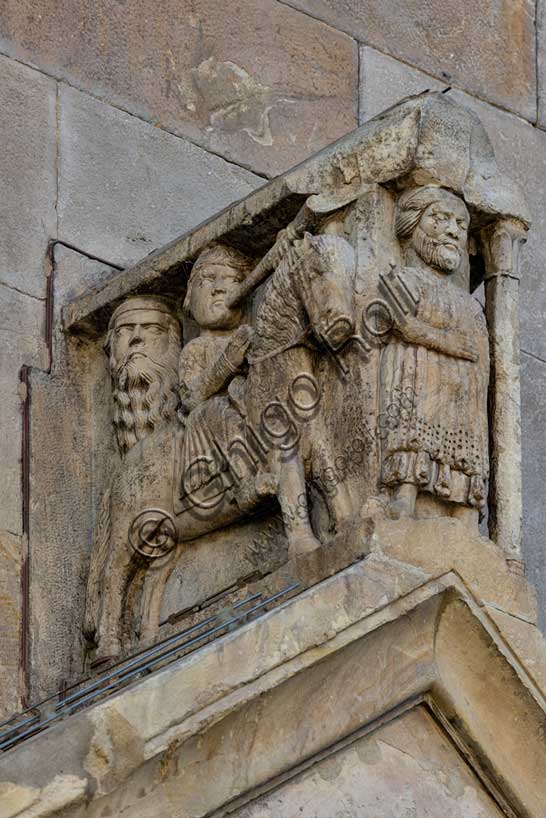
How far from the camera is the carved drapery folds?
281 inches

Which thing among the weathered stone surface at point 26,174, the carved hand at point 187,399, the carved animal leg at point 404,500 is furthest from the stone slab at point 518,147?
the carved animal leg at point 404,500

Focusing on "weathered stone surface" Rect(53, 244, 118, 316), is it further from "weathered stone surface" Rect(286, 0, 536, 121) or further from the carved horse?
"weathered stone surface" Rect(286, 0, 536, 121)

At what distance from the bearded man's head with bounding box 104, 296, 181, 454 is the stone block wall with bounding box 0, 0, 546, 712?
0.27 m

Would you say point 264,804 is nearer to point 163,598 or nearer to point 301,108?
point 163,598

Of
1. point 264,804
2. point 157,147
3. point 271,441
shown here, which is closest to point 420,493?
point 271,441

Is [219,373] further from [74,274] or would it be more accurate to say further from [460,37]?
[460,37]

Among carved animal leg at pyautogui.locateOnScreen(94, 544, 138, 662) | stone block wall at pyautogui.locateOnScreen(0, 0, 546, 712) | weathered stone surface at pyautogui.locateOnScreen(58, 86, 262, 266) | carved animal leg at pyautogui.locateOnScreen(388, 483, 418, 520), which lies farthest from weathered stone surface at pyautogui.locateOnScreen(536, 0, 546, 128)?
carved animal leg at pyautogui.locateOnScreen(388, 483, 418, 520)

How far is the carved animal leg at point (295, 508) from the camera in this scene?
23.3ft

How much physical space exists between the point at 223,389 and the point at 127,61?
1604mm

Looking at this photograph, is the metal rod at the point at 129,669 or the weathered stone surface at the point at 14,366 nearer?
the metal rod at the point at 129,669

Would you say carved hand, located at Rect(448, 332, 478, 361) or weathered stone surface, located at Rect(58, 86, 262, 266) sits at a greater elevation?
weathered stone surface, located at Rect(58, 86, 262, 266)

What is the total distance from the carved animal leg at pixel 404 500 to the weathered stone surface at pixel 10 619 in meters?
1.32

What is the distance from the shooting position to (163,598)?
25.1 ft

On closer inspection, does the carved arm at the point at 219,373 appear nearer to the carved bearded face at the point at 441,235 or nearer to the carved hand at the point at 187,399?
the carved hand at the point at 187,399
